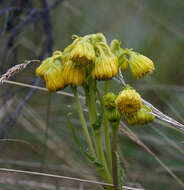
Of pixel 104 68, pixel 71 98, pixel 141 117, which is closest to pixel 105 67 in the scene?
pixel 104 68

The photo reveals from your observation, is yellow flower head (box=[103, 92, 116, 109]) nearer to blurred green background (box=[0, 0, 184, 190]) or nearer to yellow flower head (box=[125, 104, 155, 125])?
yellow flower head (box=[125, 104, 155, 125])

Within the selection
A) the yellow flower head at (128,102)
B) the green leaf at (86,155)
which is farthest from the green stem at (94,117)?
the yellow flower head at (128,102)

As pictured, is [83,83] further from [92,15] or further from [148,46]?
[92,15]

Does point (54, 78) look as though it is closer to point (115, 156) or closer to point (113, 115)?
point (113, 115)

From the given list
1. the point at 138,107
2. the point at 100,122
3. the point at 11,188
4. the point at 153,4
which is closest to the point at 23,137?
the point at 11,188

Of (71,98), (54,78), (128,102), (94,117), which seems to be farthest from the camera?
(71,98)

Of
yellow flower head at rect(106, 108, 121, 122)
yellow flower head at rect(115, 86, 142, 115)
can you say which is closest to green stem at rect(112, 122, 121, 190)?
yellow flower head at rect(106, 108, 121, 122)
